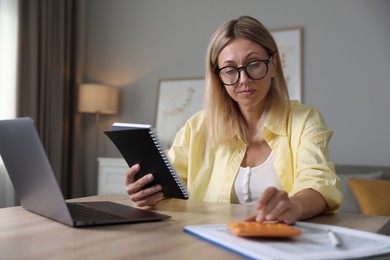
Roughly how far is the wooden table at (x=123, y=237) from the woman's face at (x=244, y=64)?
0.48m

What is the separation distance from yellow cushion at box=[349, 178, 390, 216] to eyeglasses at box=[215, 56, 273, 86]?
1370mm

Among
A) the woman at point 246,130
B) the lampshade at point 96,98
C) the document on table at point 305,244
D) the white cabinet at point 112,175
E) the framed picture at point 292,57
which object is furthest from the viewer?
the lampshade at point 96,98

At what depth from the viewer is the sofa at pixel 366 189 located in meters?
2.41

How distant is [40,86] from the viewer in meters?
3.78

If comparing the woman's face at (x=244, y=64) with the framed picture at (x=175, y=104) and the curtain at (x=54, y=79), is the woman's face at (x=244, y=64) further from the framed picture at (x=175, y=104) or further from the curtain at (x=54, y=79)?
the curtain at (x=54, y=79)

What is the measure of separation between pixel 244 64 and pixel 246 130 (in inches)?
11.2

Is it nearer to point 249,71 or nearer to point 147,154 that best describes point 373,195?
point 249,71

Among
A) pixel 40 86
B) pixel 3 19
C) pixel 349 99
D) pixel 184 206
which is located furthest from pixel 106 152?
pixel 184 206

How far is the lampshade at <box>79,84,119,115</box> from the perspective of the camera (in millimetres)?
3727

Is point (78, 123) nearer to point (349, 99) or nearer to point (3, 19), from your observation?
point (3, 19)

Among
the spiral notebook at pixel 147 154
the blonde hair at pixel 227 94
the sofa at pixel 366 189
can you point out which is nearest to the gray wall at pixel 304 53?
the sofa at pixel 366 189

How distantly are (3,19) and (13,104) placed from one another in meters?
0.70

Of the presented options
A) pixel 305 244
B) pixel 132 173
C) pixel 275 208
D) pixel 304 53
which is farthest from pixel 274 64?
pixel 304 53

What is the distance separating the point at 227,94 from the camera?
5.48 ft
